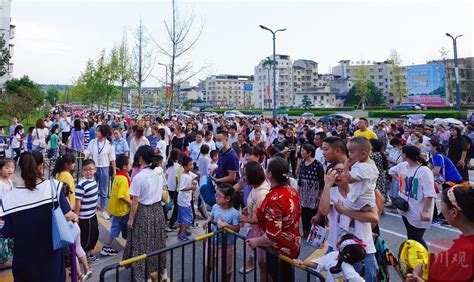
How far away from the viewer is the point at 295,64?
4466 inches

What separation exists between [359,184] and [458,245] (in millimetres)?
1104

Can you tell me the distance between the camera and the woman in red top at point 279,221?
309cm

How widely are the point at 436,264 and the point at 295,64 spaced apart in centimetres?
11556

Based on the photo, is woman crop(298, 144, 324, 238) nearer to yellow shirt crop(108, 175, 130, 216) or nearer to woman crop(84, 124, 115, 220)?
yellow shirt crop(108, 175, 130, 216)

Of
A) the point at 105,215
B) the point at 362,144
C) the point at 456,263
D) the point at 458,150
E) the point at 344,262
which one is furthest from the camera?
the point at 458,150

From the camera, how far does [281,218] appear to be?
10.2 feet

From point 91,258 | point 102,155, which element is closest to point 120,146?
point 102,155

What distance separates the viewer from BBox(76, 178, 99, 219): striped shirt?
4.57 meters

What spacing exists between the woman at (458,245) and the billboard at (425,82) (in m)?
72.7

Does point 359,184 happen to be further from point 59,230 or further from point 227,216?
point 59,230

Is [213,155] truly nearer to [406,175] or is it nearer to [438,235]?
[406,175]

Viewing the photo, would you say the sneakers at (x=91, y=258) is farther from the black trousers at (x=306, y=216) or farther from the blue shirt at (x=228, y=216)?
the black trousers at (x=306, y=216)

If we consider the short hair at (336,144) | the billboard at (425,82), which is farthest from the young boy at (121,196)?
the billboard at (425,82)

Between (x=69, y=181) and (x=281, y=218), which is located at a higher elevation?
(x=69, y=181)
